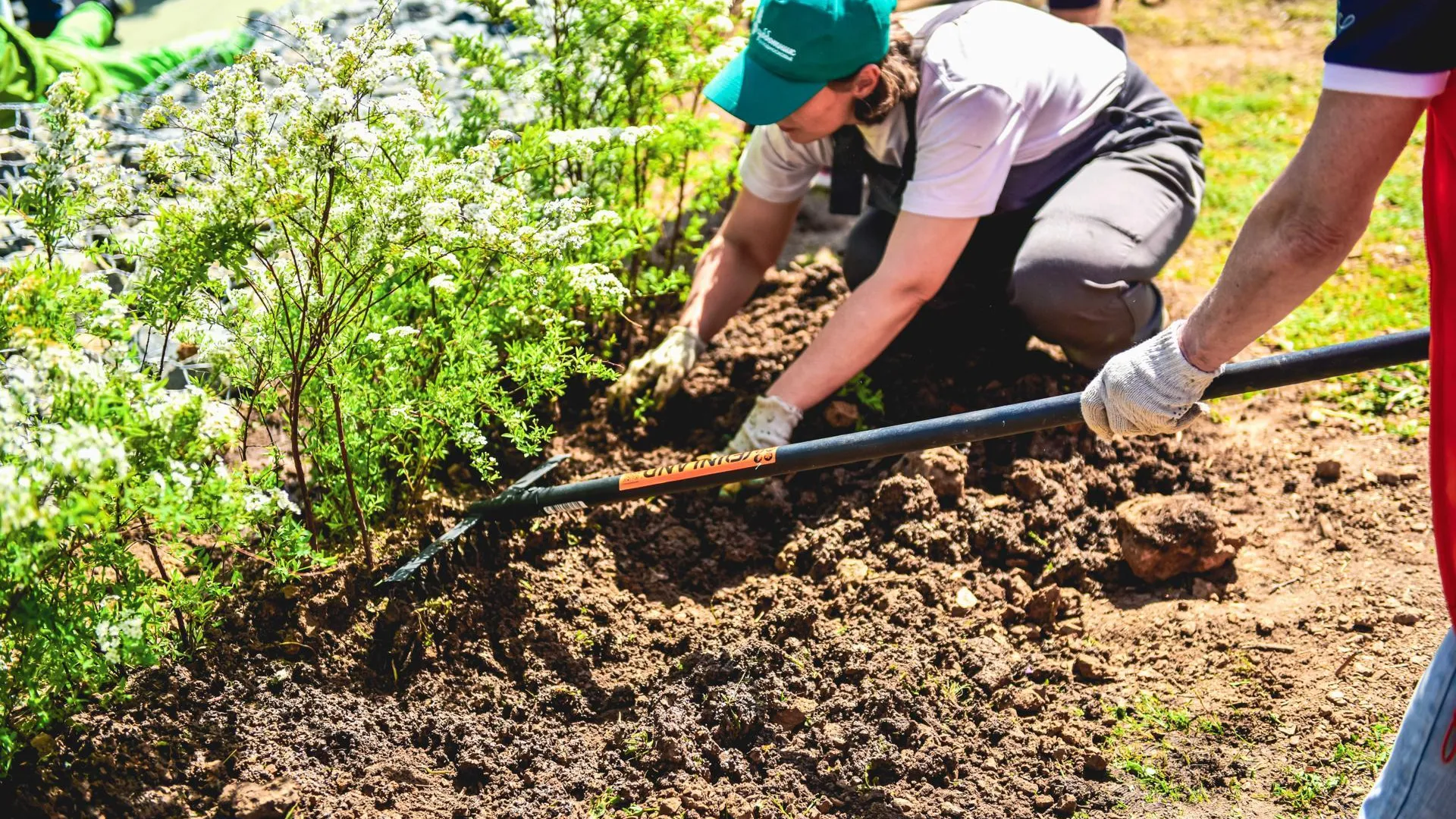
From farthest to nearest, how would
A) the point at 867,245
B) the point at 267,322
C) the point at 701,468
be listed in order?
the point at 867,245 < the point at 701,468 < the point at 267,322

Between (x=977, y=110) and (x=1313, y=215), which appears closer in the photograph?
(x=1313, y=215)

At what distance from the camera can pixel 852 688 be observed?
Result: 2.61 meters

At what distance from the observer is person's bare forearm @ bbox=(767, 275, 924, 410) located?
3051 millimetres

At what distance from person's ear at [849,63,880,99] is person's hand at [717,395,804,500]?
0.85 metres

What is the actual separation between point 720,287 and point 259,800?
1960 millimetres

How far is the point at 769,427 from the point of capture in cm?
315

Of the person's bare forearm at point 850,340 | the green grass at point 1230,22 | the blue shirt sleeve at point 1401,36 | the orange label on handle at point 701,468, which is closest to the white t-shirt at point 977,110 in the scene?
the person's bare forearm at point 850,340

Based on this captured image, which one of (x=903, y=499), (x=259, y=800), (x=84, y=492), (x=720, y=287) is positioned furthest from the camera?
(x=720, y=287)

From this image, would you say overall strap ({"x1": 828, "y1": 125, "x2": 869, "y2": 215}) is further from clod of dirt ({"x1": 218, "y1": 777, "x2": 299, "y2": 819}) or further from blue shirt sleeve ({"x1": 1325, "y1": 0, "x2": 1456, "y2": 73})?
clod of dirt ({"x1": 218, "y1": 777, "x2": 299, "y2": 819})

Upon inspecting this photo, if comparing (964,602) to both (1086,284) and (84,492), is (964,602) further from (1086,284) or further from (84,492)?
(84,492)

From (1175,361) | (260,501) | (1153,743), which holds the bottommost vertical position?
(1153,743)

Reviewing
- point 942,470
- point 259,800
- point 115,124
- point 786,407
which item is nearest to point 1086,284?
point 942,470

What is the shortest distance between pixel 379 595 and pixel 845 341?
138 cm

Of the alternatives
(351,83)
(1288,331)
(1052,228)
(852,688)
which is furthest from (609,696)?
(1288,331)
